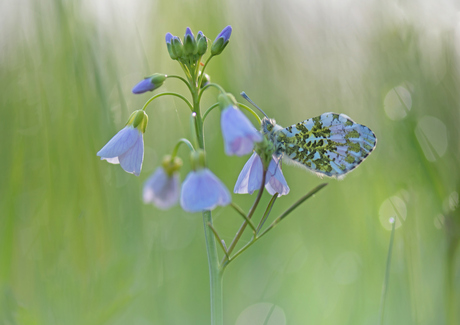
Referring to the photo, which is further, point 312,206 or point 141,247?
point 312,206

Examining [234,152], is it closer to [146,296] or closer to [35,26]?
[146,296]

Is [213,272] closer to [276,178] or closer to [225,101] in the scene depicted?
[276,178]

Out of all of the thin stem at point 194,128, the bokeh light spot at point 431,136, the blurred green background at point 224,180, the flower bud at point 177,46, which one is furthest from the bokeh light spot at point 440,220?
the flower bud at point 177,46

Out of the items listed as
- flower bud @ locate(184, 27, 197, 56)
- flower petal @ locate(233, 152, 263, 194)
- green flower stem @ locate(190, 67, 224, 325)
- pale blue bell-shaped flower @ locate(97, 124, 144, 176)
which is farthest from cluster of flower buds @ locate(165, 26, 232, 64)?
flower petal @ locate(233, 152, 263, 194)

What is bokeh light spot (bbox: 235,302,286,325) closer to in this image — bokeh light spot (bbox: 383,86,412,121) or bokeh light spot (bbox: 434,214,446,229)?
bokeh light spot (bbox: 434,214,446,229)

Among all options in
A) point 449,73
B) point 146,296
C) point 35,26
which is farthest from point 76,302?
point 449,73

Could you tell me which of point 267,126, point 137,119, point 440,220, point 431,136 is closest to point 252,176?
point 267,126
